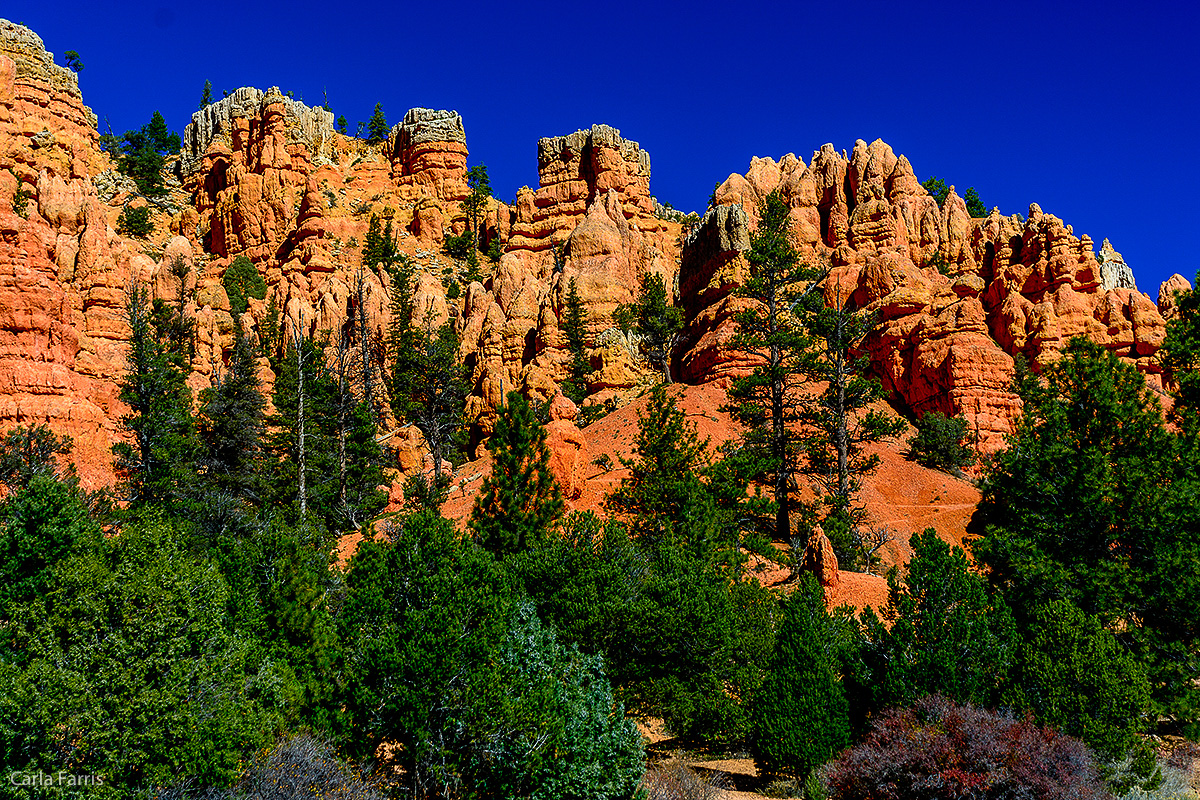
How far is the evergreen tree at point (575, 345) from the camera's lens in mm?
54875

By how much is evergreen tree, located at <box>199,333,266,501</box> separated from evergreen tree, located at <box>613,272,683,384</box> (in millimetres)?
24895

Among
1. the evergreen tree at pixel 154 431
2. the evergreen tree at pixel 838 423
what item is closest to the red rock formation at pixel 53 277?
the evergreen tree at pixel 154 431

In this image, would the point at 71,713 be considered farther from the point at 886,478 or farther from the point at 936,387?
the point at 936,387

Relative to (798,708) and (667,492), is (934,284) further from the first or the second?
(798,708)

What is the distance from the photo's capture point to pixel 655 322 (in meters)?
Result: 57.9

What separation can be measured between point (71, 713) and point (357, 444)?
30.4 metres

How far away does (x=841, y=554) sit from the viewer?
32031 mm

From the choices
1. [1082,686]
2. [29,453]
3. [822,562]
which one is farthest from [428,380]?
[1082,686]

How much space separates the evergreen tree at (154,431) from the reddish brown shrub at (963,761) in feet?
95.4

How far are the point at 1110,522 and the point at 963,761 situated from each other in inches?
478

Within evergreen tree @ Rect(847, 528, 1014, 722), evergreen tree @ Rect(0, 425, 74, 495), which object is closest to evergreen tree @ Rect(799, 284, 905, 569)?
evergreen tree @ Rect(847, 528, 1014, 722)

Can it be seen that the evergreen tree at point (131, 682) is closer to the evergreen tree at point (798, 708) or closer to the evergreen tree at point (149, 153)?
the evergreen tree at point (798, 708)

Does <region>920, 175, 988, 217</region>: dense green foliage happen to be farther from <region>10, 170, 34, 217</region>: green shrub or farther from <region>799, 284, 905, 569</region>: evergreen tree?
<region>10, 170, 34, 217</region>: green shrub

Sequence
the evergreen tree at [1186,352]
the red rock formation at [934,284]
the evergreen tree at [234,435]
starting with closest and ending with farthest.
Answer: the evergreen tree at [1186,352] < the evergreen tree at [234,435] < the red rock formation at [934,284]
